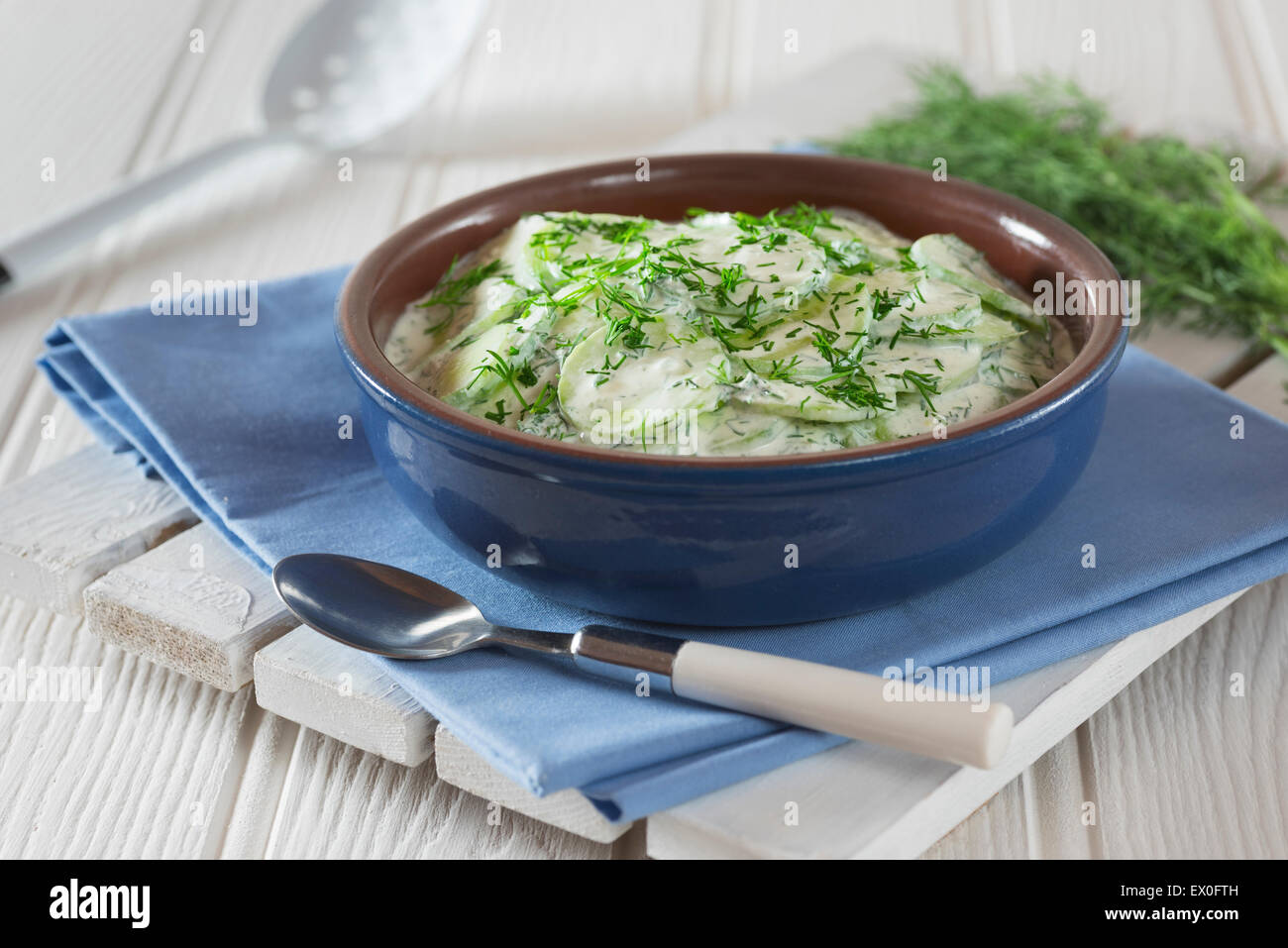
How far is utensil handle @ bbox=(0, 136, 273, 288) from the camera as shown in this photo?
278 cm

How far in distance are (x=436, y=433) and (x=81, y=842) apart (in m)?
0.60

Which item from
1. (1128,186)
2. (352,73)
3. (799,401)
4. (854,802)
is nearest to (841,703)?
(854,802)

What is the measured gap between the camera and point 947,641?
63.8 inches

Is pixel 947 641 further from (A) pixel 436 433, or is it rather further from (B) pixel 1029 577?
(A) pixel 436 433

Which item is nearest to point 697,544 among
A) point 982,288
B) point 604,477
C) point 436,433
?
point 604,477

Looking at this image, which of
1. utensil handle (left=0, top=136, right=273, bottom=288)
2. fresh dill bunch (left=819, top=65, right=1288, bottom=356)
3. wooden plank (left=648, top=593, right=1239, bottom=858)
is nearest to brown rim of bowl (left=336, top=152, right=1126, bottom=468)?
wooden plank (left=648, top=593, right=1239, bottom=858)

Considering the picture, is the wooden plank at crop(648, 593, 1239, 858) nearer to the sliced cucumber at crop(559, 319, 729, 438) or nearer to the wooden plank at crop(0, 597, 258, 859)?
the sliced cucumber at crop(559, 319, 729, 438)

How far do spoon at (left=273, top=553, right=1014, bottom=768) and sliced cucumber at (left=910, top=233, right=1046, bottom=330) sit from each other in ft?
2.08

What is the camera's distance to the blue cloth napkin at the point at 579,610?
147 centimetres

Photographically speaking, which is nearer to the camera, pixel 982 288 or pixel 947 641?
pixel 947 641

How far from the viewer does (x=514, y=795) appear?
1.52 meters

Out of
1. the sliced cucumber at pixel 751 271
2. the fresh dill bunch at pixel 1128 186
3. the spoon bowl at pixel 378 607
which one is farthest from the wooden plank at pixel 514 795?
the fresh dill bunch at pixel 1128 186

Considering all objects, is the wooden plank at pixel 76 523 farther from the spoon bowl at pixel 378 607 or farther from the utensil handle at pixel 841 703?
the utensil handle at pixel 841 703

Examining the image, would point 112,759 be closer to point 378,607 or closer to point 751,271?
point 378,607
